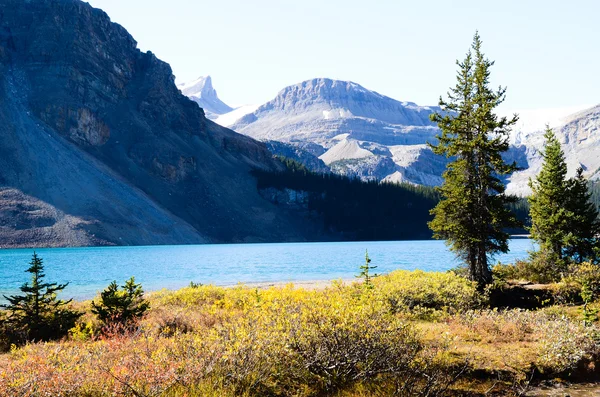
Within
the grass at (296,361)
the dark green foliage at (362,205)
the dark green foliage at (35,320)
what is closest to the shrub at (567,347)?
the grass at (296,361)

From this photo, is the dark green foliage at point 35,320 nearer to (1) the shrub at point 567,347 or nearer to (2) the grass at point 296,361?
(2) the grass at point 296,361

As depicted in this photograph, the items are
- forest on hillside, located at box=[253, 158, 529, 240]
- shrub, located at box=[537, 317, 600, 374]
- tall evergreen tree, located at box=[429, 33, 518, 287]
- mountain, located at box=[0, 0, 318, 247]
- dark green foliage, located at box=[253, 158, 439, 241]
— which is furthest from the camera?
forest on hillside, located at box=[253, 158, 529, 240]

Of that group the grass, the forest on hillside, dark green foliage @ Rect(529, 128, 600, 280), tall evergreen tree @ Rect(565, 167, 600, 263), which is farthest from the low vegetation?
the forest on hillside

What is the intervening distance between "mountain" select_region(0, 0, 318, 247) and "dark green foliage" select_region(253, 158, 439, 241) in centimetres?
1086

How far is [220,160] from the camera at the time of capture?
172 metres

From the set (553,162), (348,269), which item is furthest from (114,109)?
Result: (553,162)

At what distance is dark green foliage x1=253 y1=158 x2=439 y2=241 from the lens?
17700cm

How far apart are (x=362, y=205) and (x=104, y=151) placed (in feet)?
310

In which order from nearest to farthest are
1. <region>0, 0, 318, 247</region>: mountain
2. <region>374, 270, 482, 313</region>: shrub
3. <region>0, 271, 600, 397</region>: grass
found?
1. <region>0, 271, 600, 397</region>: grass
2. <region>374, 270, 482, 313</region>: shrub
3. <region>0, 0, 318, 247</region>: mountain

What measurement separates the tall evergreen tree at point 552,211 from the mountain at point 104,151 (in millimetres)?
97010

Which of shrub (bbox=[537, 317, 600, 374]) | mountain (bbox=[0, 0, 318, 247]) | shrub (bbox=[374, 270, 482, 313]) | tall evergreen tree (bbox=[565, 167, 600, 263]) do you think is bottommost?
shrub (bbox=[537, 317, 600, 374])

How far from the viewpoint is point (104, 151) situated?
499 ft

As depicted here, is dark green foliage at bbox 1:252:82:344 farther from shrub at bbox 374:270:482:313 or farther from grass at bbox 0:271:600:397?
shrub at bbox 374:270:482:313

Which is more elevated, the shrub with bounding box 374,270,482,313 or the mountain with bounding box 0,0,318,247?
the mountain with bounding box 0,0,318,247
